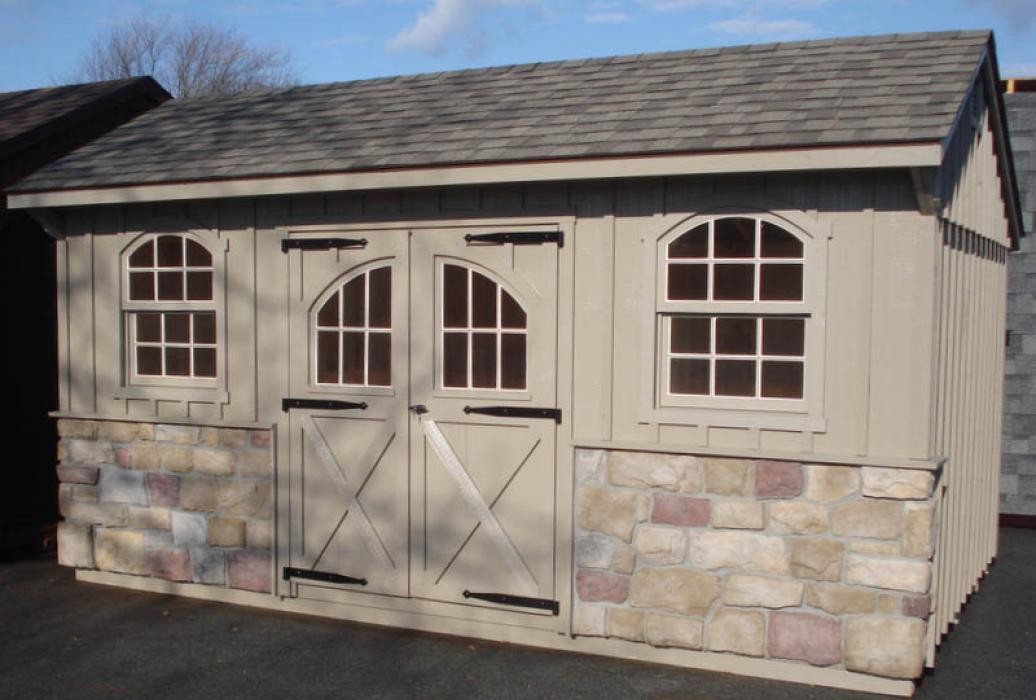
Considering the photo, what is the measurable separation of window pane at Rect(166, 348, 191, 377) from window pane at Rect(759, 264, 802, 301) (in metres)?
3.79

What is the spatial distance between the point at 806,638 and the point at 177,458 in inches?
162

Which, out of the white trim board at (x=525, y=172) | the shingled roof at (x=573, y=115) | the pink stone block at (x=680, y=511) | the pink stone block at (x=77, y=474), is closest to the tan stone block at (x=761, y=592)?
the pink stone block at (x=680, y=511)

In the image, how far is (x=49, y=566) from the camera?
8156 millimetres

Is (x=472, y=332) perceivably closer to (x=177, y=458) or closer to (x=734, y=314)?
(x=734, y=314)

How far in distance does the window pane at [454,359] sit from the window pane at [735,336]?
1509 millimetres

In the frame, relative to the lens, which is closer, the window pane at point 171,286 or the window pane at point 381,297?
the window pane at point 381,297

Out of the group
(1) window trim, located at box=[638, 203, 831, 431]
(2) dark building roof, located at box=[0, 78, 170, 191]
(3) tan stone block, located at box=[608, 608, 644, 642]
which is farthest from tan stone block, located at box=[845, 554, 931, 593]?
(2) dark building roof, located at box=[0, 78, 170, 191]

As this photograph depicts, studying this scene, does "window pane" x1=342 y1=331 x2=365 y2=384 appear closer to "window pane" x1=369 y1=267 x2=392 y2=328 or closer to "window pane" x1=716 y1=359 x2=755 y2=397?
"window pane" x1=369 y1=267 x2=392 y2=328

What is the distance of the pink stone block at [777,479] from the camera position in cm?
561

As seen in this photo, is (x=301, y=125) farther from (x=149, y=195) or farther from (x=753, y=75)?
(x=753, y=75)

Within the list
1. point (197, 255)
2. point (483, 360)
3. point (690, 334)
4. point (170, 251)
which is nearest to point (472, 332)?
point (483, 360)

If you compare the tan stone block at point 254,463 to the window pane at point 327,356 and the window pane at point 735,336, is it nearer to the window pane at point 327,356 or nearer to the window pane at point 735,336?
the window pane at point 327,356

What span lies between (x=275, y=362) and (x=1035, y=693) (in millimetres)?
4685

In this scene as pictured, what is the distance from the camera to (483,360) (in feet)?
21.0
